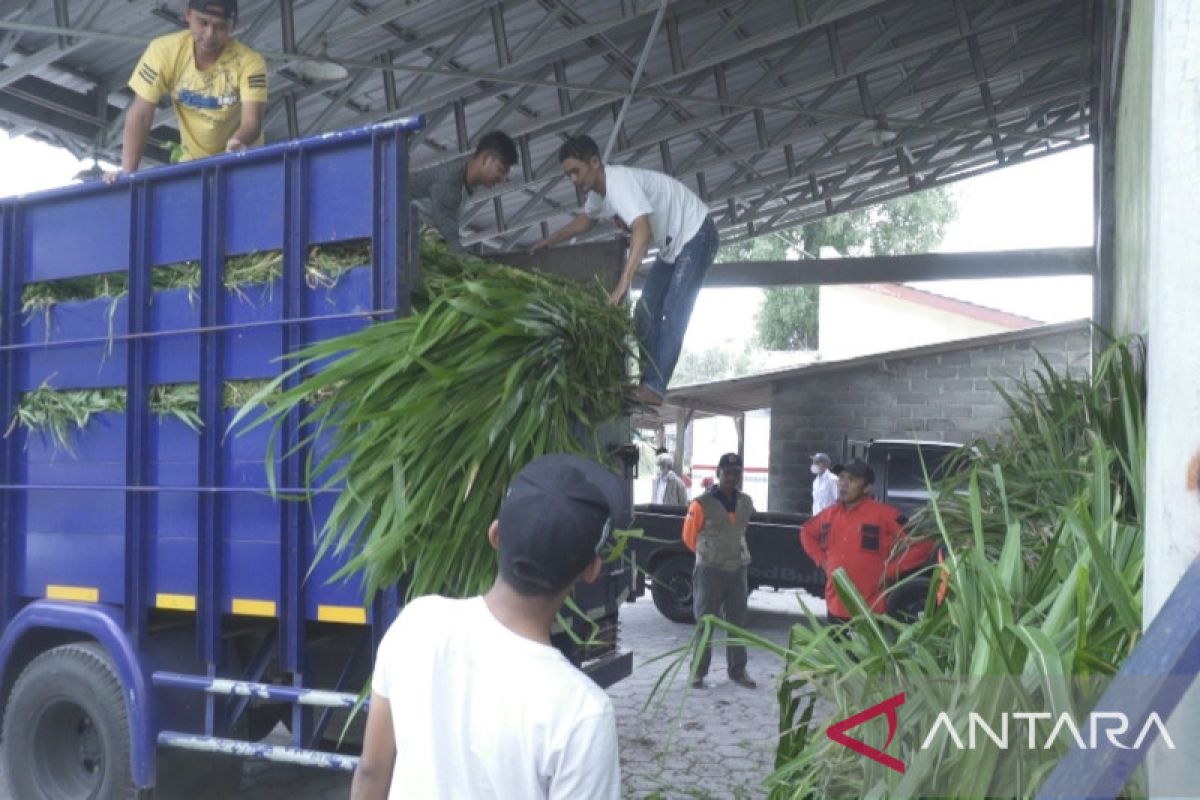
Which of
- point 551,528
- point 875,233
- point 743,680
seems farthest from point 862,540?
point 875,233

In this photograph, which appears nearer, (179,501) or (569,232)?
(179,501)

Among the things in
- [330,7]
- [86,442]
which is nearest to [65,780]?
[86,442]

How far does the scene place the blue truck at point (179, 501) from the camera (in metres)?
3.91

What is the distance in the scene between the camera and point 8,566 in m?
4.66

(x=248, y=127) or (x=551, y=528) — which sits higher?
(x=248, y=127)

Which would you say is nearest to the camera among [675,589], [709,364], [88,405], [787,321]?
[88,405]

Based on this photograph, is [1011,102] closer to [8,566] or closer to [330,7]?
[330,7]

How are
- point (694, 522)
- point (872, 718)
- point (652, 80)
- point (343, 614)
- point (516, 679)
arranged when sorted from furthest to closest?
point (652, 80) → point (694, 522) → point (343, 614) → point (872, 718) → point (516, 679)

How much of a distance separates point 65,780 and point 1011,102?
48.1 ft

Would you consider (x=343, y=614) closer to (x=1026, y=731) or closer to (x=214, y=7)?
(x=1026, y=731)

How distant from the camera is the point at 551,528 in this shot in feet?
6.32

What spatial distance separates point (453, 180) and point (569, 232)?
0.62 metres

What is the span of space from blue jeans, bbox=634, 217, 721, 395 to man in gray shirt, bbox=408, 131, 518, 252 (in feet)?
2.96

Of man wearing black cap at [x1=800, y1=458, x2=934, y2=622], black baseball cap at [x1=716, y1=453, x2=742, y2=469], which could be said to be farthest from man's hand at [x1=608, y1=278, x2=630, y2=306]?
black baseball cap at [x1=716, y1=453, x2=742, y2=469]
